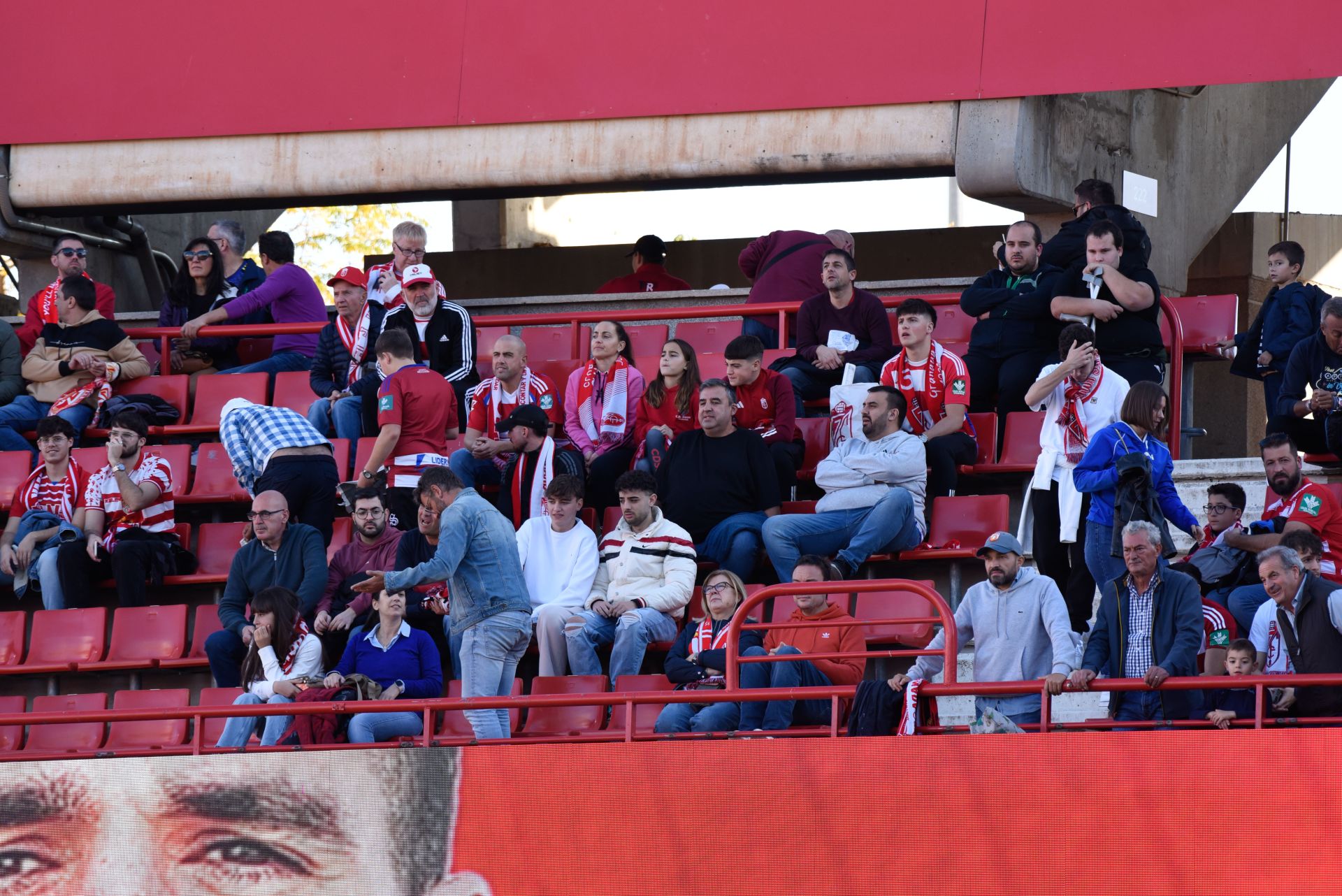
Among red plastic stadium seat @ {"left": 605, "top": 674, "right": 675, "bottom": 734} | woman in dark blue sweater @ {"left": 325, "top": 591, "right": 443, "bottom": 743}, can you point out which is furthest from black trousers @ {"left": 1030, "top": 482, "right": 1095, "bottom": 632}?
woman in dark blue sweater @ {"left": 325, "top": 591, "right": 443, "bottom": 743}

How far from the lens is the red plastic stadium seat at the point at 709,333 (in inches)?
441

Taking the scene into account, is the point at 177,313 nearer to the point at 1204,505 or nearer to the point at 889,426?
the point at 889,426

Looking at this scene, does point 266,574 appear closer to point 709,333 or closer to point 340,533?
point 340,533

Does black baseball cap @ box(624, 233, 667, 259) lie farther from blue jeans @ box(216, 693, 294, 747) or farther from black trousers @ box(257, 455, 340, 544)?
blue jeans @ box(216, 693, 294, 747)

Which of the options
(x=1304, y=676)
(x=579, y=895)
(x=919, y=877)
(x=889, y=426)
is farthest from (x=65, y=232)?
(x=1304, y=676)

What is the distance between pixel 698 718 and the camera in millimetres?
7637

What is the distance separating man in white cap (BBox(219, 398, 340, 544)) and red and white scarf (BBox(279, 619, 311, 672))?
1.13m

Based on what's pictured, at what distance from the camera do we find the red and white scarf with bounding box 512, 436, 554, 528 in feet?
30.6

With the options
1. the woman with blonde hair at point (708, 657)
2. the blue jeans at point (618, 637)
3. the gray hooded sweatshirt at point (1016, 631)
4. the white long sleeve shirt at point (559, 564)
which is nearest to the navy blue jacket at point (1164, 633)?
the gray hooded sweatshirt at point (1016, 631)

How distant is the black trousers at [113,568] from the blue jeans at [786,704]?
11.7 feet

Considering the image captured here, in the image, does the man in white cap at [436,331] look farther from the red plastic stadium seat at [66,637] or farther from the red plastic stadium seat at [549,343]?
the red plastic stadium seat at [66,637]

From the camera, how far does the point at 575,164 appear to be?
1227 centimetres

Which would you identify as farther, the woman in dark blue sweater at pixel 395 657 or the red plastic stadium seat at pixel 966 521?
the red plastic stadium seat at pixel 966 521

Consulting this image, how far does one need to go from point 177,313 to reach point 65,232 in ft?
6.34
